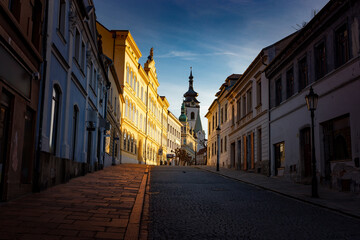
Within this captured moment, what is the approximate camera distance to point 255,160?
2567cm

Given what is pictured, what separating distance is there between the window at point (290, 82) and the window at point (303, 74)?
114 cm

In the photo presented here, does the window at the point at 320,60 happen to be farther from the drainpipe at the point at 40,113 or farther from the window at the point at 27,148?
the window at the point at 27,148

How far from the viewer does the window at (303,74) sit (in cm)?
1750

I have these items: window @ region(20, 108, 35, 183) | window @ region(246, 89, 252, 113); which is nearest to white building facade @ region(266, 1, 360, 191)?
window @ region(246, 89, 252, 113)

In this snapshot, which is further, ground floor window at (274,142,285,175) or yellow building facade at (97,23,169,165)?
yellow building facade at (97,23,169,165)

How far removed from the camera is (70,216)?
6.68 metres

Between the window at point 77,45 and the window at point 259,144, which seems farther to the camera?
the window at point 259,144

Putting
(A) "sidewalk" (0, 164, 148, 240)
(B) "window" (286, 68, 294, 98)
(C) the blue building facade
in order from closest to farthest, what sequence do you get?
(A) "sidewalk" (0, 164, 148, 240) → (C) the blue building facade → (B) "window" (286, 68, 294, 98)

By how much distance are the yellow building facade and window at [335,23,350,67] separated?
81.5 feet

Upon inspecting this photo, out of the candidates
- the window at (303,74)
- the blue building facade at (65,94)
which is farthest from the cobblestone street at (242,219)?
the window at (303,74)

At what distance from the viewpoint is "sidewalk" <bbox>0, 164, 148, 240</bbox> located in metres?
5.43

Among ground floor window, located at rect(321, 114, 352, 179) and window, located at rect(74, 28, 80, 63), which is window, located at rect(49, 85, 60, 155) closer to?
window, located at rect(74, 28, 80, 63)

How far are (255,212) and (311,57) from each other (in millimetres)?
10014

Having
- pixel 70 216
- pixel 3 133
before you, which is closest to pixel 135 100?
pixel 3 133
